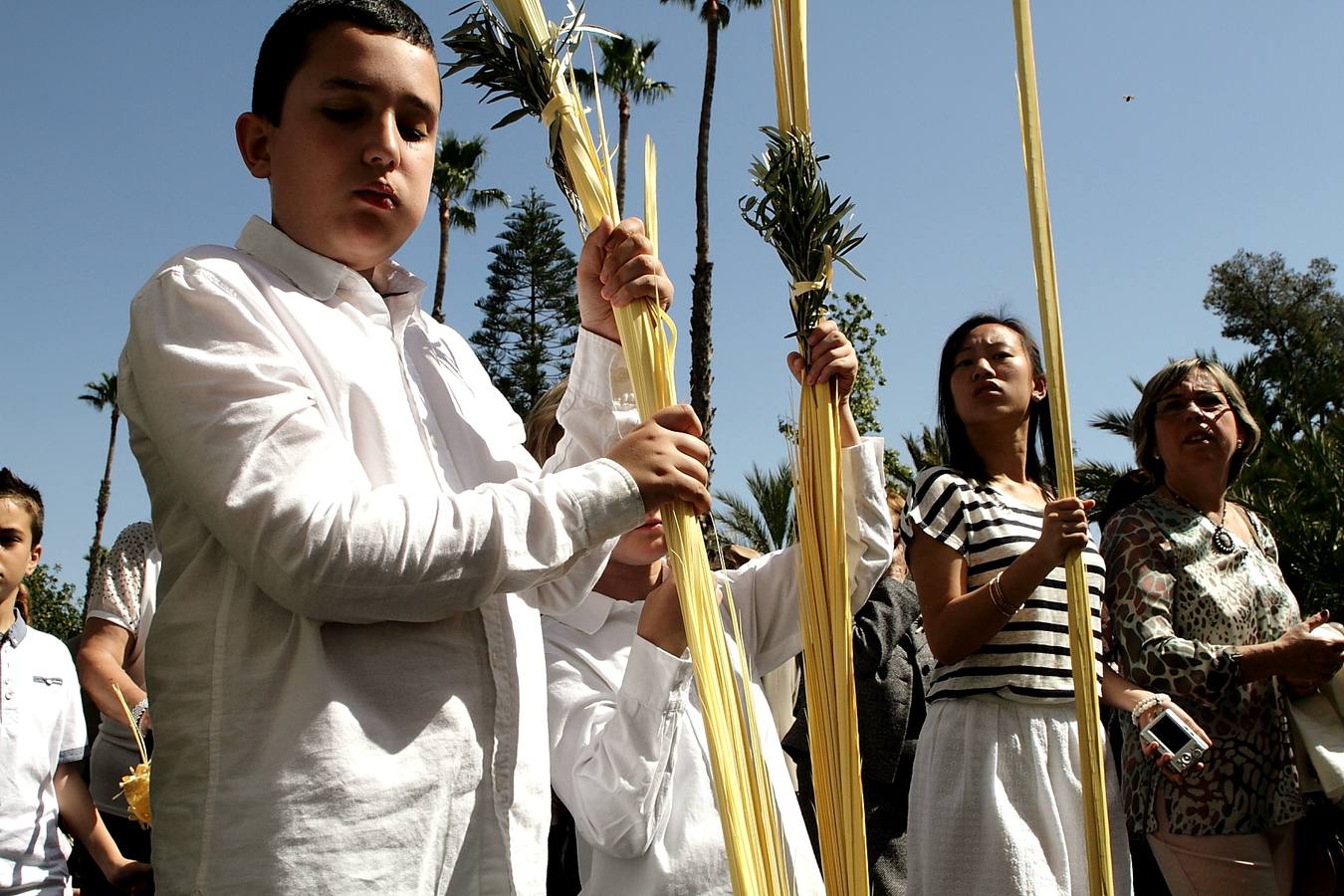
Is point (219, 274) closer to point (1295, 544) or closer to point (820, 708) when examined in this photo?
point (820, 708)

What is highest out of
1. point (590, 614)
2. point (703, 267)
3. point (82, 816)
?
point (703, 267)

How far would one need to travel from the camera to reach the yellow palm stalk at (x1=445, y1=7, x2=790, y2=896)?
4.64ft

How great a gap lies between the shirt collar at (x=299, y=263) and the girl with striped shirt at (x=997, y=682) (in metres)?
1.54

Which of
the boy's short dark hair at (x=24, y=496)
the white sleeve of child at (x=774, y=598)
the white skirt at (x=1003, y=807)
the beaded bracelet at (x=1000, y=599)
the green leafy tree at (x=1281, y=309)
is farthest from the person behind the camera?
the green leafy tree at (x=1281, y=309)

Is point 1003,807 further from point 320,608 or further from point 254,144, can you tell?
point 254,144

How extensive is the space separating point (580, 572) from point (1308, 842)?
108 inches

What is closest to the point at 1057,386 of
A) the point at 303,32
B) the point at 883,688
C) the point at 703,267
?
the point at 303,32

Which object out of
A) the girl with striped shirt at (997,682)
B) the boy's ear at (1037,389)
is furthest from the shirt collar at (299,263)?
the boy's ear at (1037,389)

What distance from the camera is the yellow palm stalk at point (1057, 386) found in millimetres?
1764

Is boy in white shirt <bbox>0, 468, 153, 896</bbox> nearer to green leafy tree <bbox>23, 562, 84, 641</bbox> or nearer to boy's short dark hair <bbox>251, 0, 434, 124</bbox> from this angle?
boy's short dark hair <bbox>251, 0, 434, 124</bbox>

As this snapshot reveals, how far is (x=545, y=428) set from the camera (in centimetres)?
292

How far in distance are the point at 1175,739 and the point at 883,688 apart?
1.48 m

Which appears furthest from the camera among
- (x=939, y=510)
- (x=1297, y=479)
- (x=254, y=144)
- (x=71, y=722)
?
(x=1297, y=479)

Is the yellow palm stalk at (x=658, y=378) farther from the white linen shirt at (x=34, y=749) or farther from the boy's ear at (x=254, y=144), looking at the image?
the white linen shirt at (x=34, y=749)
